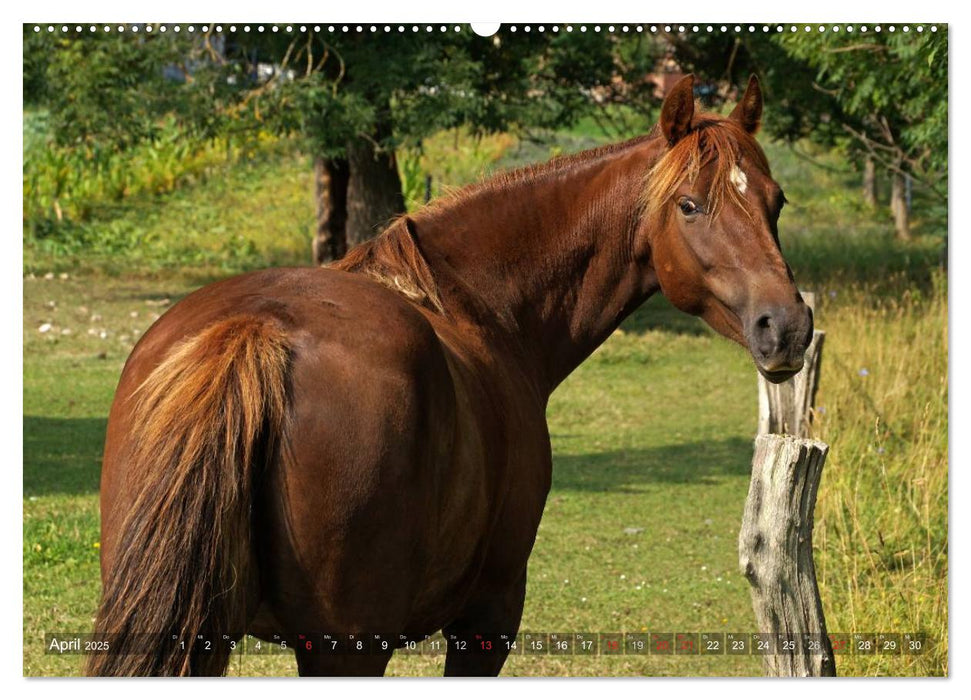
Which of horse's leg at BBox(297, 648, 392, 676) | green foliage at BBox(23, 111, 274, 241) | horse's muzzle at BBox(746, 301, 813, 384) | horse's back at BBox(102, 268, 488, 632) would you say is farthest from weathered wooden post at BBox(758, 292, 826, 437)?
green foliage at BBox(23, 111, 274, 241)

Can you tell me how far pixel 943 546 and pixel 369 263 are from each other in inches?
143

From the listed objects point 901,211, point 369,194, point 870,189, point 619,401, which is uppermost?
point 369,194

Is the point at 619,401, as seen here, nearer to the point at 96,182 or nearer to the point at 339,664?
the point at 96,182

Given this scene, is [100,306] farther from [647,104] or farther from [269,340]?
[269,340]

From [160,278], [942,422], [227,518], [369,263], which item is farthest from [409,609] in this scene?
[160,278]

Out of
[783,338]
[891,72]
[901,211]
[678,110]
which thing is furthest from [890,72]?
[901,211]

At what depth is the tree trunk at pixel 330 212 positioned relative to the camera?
15078 millimetres

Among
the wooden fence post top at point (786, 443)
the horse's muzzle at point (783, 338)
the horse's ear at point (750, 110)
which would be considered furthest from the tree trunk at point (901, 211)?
the horse's muzzle at point (783, 338)

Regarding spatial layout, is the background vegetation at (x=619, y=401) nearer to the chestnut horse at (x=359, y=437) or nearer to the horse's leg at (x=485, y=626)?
the chestnut horse at (x=359, y=437)

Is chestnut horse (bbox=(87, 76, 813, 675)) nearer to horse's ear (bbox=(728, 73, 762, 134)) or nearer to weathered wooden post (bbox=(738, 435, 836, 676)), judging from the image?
horse's ear (bbox=(728, 73, 762, 134))

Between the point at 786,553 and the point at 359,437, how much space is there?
2139 mm

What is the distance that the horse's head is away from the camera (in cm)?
347

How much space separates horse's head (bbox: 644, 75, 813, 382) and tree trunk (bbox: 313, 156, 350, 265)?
11.4 metres

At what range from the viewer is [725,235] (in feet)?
11.8
